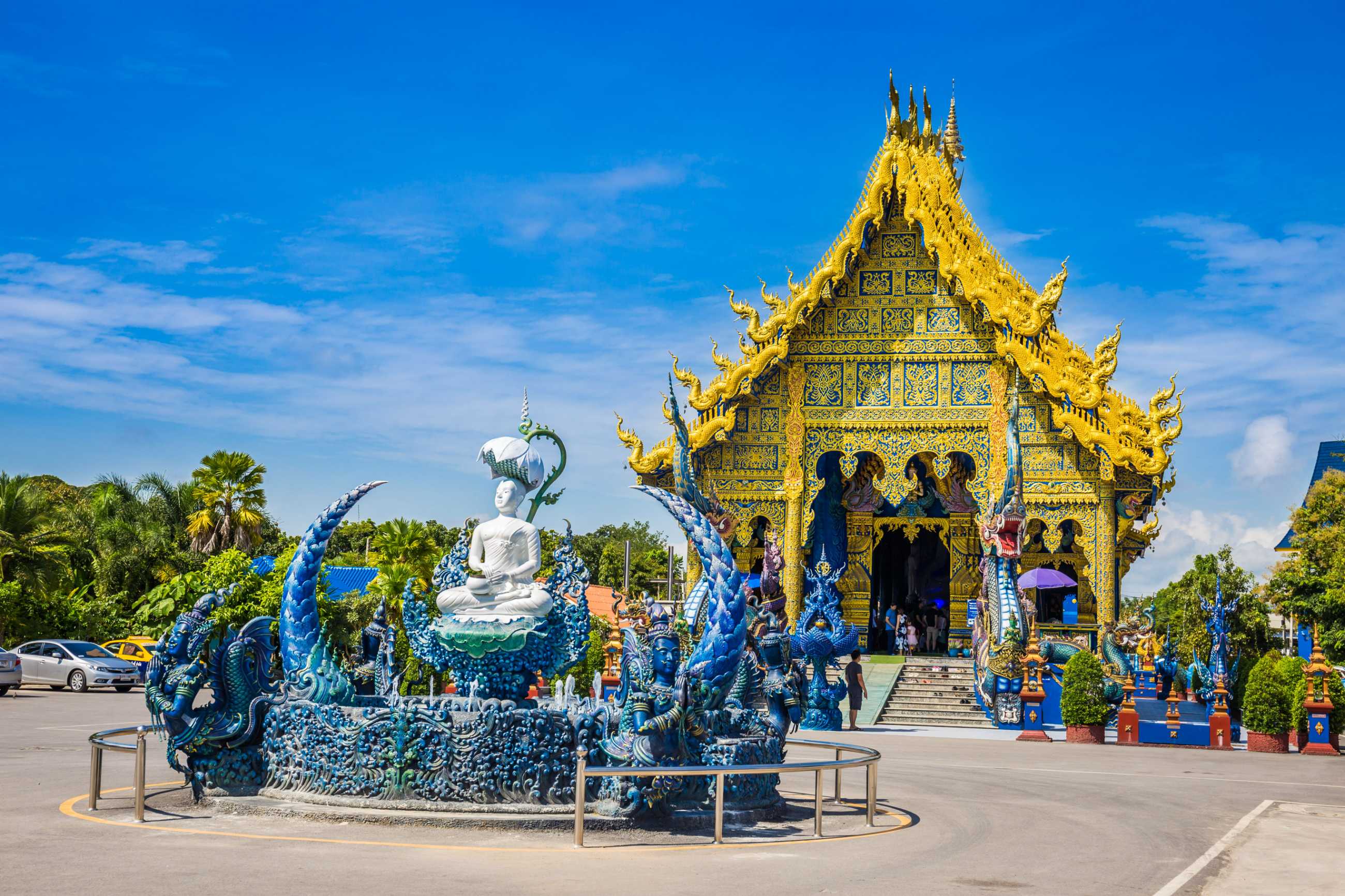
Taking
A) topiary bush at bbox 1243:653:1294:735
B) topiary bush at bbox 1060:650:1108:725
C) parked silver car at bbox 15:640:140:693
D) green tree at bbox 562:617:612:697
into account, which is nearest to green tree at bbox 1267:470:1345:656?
topiary bush at bbox 1243:653:1294:735

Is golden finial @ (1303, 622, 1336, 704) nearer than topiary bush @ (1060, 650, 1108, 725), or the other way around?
golden finial @ (1303, 622, 1336, 704)

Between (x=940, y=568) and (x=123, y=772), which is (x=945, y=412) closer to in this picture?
(x=940, y=568)

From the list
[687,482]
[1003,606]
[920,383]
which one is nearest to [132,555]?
[687,482]

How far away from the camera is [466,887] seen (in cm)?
830

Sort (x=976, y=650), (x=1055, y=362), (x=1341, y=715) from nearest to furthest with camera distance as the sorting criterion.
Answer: (x=1341, y=715) < (x=976, y=650) < (x=1055, y=362)

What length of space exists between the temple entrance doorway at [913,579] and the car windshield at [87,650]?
19.4m

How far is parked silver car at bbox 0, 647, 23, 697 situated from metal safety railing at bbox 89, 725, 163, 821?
1699 cm

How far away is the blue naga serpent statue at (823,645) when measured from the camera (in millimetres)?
22875

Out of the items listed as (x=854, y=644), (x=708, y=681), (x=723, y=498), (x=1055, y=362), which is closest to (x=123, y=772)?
(x=708, y=681)

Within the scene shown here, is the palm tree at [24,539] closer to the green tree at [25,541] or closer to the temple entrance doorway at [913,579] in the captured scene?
the green tree at [25,541]

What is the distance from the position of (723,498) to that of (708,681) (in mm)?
21298

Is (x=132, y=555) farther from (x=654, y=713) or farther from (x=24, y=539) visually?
(x=654, y=713)

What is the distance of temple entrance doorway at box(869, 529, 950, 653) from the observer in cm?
3812

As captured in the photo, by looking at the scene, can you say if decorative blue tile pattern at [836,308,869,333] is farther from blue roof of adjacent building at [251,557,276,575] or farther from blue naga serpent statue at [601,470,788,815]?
blue naga serpent statue at [601,470,788,815]
